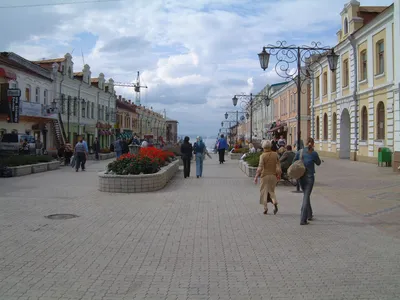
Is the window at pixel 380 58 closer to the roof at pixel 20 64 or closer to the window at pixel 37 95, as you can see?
the roof at pixel 20 64

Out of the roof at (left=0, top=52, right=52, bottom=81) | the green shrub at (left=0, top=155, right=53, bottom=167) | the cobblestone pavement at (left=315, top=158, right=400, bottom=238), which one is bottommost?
the cobblestone pavement at (left=315, top=158, right=400, bottom=238)

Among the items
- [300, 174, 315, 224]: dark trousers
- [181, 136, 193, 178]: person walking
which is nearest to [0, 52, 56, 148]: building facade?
[181, 136, 193, 178]: person walking

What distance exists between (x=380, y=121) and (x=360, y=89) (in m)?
3.41

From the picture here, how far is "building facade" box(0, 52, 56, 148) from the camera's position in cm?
3259

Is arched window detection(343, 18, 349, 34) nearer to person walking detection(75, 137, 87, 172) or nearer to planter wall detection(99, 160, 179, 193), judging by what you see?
person walking detection(75, 137, 87, 172)

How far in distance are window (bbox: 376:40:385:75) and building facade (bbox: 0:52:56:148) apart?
25035 millimetres

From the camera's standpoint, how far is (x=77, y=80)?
157ft

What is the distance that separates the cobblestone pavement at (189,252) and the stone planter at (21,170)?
7625 mm

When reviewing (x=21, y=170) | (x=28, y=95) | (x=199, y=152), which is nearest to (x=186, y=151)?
(x=199, y=152)

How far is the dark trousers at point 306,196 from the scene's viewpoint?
853 cm

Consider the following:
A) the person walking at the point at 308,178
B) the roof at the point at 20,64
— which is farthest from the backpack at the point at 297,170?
the roof at the point at 20,64

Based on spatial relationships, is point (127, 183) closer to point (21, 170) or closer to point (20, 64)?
point (21, 170)

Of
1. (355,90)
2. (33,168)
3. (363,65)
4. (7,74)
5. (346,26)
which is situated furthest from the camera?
(7,74)

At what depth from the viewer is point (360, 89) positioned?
1097 inches
